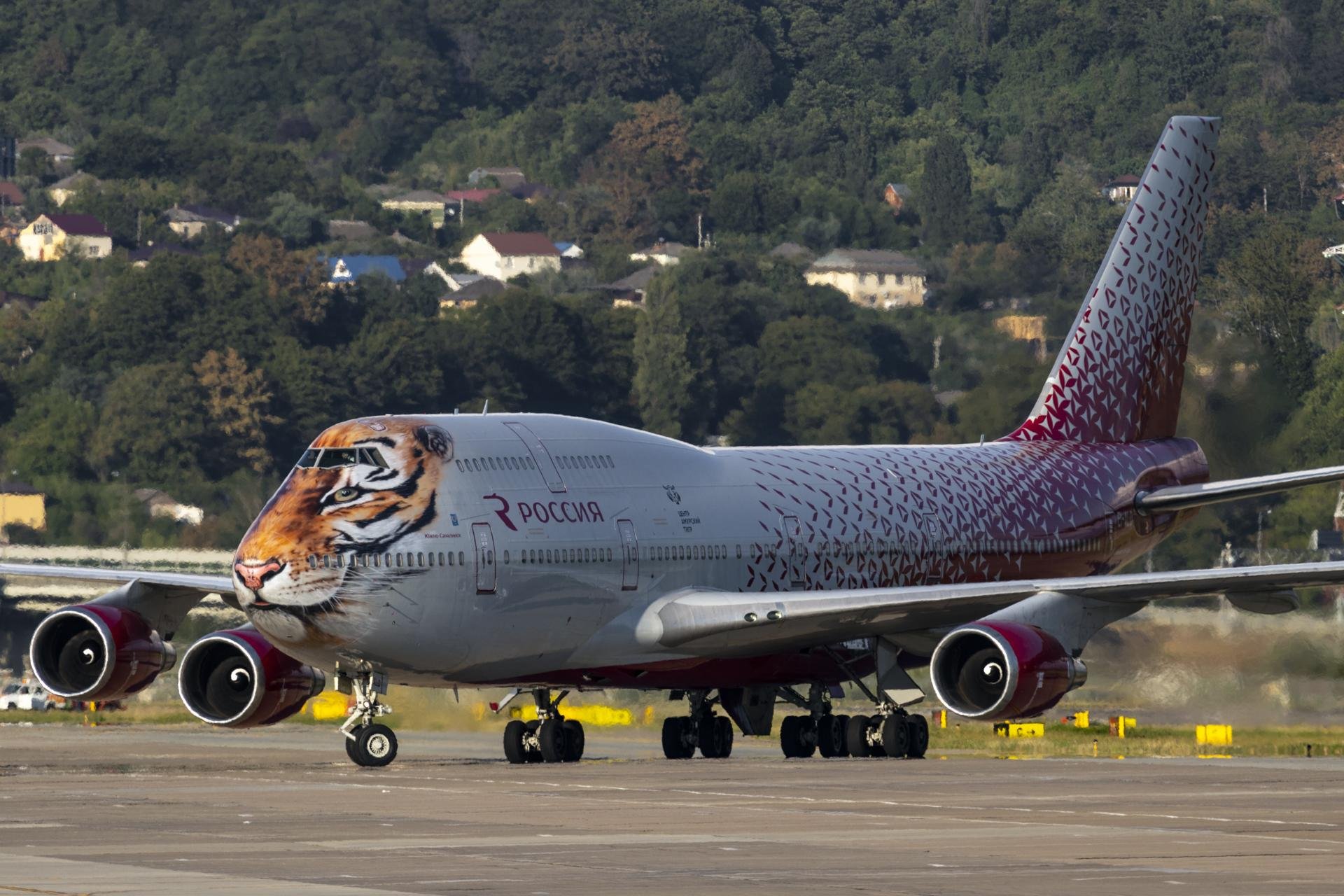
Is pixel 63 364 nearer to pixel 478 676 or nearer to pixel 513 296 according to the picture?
pixel 513 296

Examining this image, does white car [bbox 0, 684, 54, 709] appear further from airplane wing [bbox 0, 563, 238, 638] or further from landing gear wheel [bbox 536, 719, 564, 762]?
landing gear wheel [bbox 536, 719, 564, 762]

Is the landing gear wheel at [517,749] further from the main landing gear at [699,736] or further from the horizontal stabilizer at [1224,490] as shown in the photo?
the horizontal stabilizer at [1224,490]

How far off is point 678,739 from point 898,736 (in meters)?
3.38

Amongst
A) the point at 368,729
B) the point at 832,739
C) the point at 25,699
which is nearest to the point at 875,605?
the point at 832,739

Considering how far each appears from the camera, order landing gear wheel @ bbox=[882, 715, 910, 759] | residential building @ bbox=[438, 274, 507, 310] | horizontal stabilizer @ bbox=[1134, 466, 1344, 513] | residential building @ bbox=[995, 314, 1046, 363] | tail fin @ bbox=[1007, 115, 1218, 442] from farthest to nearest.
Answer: residential building @ bbox=[438, 274, 507, 310] < residential building @ bbox=[995, 314, 1046, 363] < tail fin @ bbox=[1007, 115, 1218, 442] < horizontal stabilizer @ bbox=[1134, 466, 1344, 513] < landing gear wheel @ bbox=[882, 715, 910, 759]

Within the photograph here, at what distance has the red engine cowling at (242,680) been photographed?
37.4 metres

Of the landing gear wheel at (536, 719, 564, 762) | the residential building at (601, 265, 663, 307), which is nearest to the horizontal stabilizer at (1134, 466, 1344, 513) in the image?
the landing gear wheel at (536, 719, 564, 762)

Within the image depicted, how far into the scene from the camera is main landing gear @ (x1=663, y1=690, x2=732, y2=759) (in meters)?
39.3

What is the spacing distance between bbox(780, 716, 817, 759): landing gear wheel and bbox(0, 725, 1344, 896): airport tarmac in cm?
125

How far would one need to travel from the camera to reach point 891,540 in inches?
1617

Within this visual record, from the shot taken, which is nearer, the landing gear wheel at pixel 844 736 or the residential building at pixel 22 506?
the landing gear wheel at pixel 844 736

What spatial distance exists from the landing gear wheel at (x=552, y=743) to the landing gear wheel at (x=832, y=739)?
417 cm

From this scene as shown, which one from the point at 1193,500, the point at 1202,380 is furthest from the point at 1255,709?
the point at 1202,380

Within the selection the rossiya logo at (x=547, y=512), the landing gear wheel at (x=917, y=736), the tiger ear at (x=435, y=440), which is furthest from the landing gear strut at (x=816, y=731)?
the tiger ear at (x=435, y=440)
